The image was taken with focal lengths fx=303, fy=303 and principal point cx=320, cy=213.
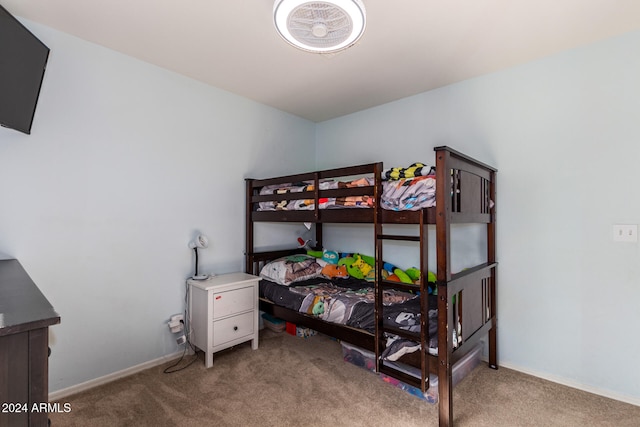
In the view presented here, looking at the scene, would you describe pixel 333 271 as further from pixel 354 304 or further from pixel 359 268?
pixel 354 304

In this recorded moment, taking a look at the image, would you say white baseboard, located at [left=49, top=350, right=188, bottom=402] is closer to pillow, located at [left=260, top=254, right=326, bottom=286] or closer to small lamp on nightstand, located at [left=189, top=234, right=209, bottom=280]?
small lamp on nightstand, located at [left=189, top=234, right=209, bottom=280]

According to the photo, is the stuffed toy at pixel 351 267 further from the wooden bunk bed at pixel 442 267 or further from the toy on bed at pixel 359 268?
the wooden bunk bed at pixel 442 267

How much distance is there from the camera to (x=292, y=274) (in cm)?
290

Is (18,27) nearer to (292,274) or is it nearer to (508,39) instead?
(292,274)

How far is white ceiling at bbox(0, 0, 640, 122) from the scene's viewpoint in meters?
1.78

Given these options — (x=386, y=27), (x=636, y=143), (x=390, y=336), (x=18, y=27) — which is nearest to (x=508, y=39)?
(x=386, y=27)

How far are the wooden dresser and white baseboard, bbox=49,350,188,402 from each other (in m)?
1.73

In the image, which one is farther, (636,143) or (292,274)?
(292,274)

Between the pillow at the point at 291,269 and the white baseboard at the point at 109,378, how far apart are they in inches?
37.8

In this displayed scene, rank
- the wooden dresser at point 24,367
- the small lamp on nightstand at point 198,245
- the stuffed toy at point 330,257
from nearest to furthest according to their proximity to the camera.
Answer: the wooden dresser at point 24,367 < the small lamp on nightstand at point 198,245 < the stuffed toy at point 330,257

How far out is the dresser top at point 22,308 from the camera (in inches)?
28.8

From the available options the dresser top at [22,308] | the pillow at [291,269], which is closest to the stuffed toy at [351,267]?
the pillow at [291,269]

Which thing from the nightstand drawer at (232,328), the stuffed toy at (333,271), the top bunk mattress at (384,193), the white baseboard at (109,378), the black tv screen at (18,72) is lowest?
the white baseboard at (109,378)

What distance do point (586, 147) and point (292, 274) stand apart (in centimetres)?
251
